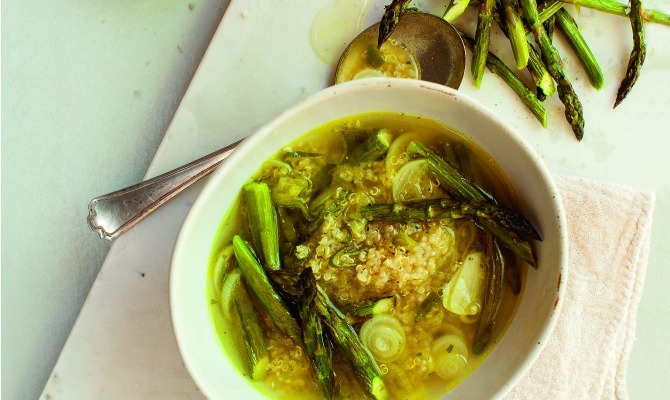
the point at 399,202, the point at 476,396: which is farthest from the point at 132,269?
the point at 476,396

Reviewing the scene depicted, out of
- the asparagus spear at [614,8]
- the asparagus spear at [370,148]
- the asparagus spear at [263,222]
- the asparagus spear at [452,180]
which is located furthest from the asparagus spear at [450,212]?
the asparagus spear at [614,8]

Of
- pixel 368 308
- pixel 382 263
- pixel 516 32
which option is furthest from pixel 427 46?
pixel 368 308

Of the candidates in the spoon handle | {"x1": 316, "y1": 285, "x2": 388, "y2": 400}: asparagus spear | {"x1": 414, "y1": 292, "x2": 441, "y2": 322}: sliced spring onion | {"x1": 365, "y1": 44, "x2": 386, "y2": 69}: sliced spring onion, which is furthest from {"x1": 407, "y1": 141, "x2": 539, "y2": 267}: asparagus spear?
the spoon handle

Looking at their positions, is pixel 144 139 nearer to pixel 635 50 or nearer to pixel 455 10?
pixel 455 10

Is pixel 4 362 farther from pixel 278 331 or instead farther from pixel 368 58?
pixel 368 58

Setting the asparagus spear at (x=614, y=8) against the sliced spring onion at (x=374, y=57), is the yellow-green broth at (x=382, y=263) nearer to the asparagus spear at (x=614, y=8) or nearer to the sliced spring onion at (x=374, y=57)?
the sliced spring onion at (x=374, y=57)

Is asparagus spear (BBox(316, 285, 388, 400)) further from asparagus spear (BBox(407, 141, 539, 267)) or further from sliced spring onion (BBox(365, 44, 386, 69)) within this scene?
sliced spring onion (BBox(365, 44, 386, 69))
